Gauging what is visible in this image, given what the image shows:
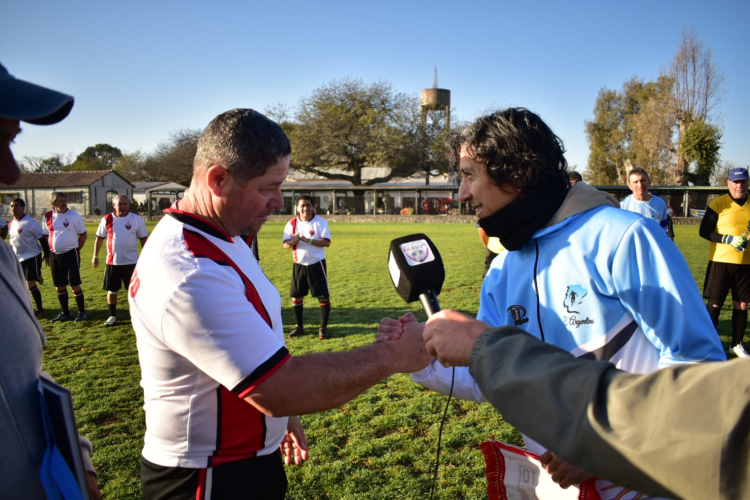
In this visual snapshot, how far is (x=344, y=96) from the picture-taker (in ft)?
207

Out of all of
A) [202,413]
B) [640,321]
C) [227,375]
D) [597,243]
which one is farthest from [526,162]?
[202,413]

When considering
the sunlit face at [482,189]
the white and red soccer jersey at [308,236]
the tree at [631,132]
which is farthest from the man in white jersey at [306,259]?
the tree at [631,132]

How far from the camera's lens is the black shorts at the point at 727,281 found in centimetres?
705

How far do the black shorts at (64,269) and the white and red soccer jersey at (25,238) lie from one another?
53 cm

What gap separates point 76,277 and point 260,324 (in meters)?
9.68

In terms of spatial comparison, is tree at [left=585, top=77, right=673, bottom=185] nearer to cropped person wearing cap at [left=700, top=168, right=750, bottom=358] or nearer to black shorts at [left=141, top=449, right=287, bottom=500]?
cropped person wearing cap at [left=700, top=168, right=750, bottom=358]

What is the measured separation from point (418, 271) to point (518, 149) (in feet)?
2.32

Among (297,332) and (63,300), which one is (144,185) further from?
(297,332)

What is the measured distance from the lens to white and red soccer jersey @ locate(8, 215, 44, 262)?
9.80m

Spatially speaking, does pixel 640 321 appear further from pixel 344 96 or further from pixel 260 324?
pixel 344 96

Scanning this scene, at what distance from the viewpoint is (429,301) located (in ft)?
5.90

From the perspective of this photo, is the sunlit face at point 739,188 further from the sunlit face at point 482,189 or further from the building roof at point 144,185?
the building roof at point 144,185

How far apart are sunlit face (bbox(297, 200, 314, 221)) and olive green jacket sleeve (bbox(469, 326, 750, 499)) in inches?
313

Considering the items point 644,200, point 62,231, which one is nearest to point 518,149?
point 644,200
